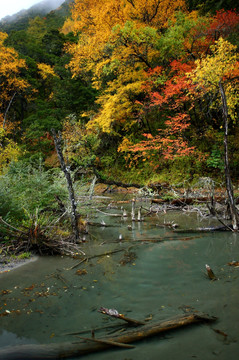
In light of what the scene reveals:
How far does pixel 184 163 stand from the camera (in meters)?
16.1

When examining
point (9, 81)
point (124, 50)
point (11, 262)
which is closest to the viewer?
point (11, 262)

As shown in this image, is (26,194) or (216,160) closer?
(26,194)

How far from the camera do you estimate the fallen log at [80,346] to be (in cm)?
231

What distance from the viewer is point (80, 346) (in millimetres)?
2463

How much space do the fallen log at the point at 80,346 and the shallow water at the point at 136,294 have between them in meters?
0.07

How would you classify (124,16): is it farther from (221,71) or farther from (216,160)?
(216,160)

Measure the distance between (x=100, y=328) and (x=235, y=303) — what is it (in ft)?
5.95

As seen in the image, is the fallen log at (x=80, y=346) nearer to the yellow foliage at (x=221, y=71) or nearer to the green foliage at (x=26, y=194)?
the green foliage at (x=26, y=194)

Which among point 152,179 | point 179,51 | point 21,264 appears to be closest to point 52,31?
point 179,51

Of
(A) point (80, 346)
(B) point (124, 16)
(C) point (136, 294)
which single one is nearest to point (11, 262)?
(C) point (136, 294)

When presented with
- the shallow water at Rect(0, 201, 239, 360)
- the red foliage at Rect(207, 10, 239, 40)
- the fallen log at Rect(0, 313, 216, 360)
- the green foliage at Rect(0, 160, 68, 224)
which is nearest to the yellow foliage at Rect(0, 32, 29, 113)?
the red foliage at Rect(207, 10, 239, 40)

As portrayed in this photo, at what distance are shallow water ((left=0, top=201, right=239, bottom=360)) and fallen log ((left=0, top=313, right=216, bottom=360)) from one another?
0.22ft

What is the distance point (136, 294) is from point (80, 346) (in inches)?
55.5

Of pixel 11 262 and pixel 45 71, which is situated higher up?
pixel 45 71
